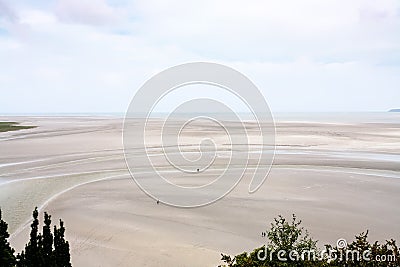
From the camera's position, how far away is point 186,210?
16.2 metres

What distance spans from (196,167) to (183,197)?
7978 mm

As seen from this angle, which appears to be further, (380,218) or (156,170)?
(156,170)

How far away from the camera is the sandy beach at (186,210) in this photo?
12445mm

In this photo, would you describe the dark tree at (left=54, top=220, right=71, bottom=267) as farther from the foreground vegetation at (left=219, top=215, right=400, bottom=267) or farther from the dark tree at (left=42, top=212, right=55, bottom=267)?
the foreground vegetation at (left=219, top=215, right=400, bottom=267)

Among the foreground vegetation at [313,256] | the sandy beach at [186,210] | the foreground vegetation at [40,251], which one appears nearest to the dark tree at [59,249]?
the foreground vegetation at [40,251]

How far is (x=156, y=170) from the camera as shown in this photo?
2514 centimetres

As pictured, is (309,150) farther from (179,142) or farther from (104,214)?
(104,214)

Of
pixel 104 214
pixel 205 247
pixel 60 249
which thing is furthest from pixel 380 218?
pixel 60 249

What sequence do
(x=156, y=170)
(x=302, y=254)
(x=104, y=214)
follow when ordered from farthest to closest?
1. (x=156, y=170)
2. (x=104, y=214)
3. (x=302, y=254)

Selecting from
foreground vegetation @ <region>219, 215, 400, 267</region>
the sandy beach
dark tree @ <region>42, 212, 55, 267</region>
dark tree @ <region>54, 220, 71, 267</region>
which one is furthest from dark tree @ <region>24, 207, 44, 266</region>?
the sandy beach

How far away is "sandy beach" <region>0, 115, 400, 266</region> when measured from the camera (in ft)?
40.8

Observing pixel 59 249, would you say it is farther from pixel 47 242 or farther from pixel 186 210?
pixel 186 210

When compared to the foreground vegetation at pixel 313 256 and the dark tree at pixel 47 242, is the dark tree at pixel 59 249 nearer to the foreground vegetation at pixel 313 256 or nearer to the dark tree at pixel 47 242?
the dark tree at pixel 47 242

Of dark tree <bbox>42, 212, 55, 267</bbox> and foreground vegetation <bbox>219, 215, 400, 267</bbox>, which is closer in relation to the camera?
foreground vegetation <bbox>219, 215, 400, 267</bbox>
